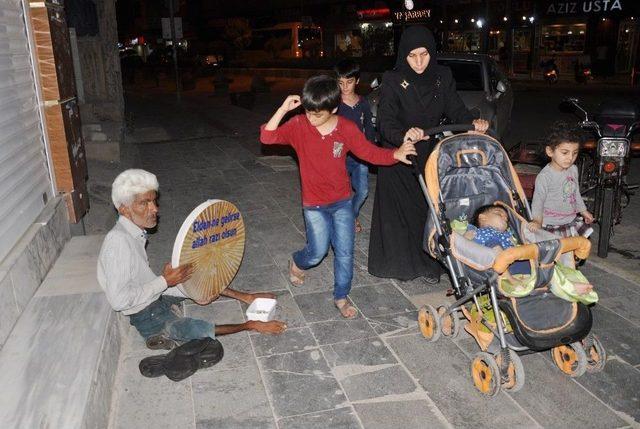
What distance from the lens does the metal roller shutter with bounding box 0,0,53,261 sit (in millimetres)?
4352

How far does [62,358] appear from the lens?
354cm

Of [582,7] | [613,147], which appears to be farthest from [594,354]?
[582,7]

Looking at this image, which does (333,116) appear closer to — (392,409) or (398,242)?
(398,242)

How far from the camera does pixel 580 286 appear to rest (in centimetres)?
369

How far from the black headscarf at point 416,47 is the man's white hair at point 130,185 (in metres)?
2.46

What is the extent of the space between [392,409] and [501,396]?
77 cm

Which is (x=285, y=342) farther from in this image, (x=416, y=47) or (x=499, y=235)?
(x=416, y=47)

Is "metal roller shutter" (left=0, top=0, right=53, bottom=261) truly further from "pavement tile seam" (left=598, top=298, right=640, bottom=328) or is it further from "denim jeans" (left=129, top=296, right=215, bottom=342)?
"pavement tile seam" (left=598, top=298, right=640, bottom=328)

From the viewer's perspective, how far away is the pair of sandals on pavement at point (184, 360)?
3.95 m

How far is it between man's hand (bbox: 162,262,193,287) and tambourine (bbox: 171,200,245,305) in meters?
0.04

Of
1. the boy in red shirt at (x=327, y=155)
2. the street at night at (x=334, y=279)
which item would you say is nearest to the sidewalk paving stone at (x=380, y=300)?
the street at night at (x=334, y=279)

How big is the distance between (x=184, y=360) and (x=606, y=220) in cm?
469

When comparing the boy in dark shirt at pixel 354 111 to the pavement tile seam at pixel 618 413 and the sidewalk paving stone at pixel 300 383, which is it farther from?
the pavement tile seam at pixel 618 413

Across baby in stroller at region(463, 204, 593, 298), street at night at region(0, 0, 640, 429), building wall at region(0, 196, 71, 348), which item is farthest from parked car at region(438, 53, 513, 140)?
building wall at region(0, 196, 71, 348)
